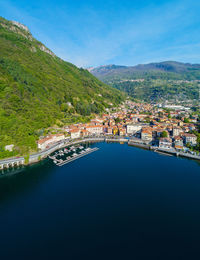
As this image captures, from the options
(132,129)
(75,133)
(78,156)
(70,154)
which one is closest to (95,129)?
(75,133)

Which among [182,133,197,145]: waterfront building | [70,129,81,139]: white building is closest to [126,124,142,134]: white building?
[182,133,197,145]: waterfront building

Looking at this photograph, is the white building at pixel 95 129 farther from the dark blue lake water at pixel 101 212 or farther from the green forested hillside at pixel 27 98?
the dark blue lake water at pixel 101 212

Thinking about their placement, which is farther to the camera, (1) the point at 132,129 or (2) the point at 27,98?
(1) the point at 132,129

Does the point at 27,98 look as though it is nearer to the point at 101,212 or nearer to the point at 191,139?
the point at 101,212

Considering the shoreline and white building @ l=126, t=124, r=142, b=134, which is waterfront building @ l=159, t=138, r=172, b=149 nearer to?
the shoreline

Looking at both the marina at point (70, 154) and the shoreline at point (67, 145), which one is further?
the marina at point (70, 154)

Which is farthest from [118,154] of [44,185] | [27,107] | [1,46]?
[1,46]

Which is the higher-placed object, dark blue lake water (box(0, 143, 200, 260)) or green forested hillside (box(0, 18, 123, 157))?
green forested hillside (box(0, 18, 123, 157))

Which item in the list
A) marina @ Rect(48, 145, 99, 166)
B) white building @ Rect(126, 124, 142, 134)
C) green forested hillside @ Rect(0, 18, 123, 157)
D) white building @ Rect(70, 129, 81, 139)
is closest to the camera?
marina @ Rect(48, 145, 99, 166)

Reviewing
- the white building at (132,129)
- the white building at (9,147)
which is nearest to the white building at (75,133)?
the white building at (9,147)
